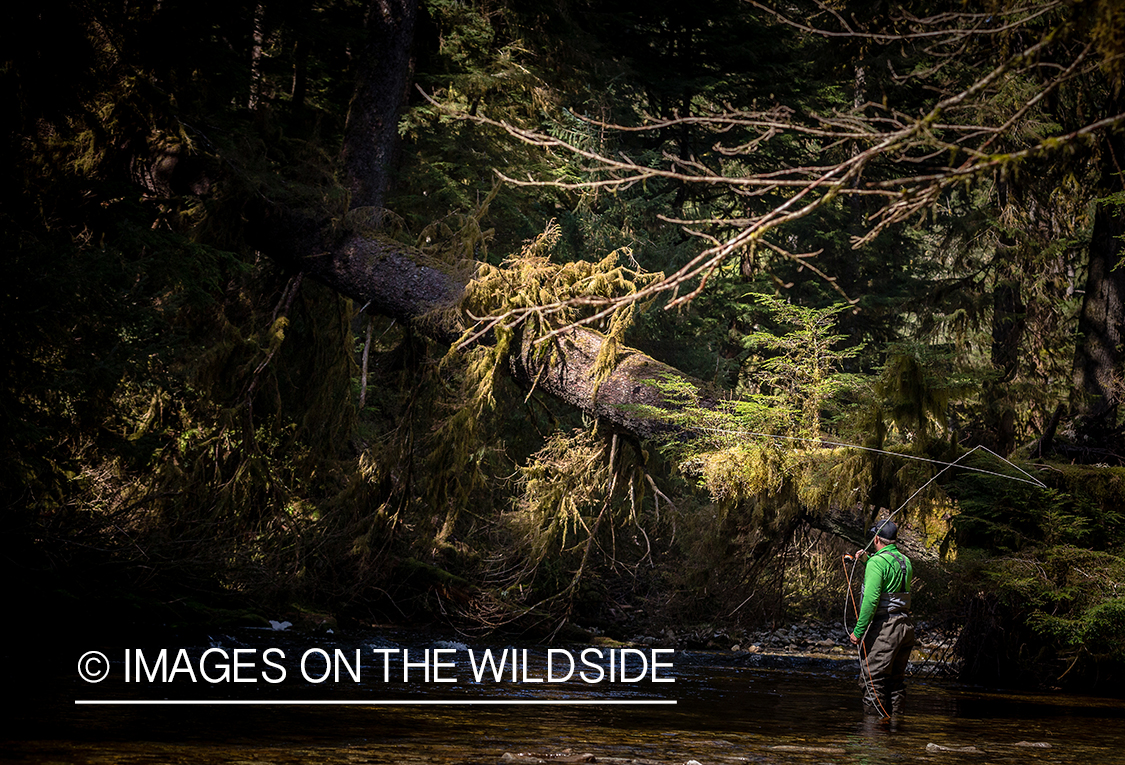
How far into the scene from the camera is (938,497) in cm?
1016

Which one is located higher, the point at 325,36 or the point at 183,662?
the point at 325,36

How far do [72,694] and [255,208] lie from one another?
23.4 feet

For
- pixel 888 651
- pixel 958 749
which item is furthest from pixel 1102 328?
pixel 958 749

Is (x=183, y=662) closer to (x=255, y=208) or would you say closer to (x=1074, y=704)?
(x=255, y=208)

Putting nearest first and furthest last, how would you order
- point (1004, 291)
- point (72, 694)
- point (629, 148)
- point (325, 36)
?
1. point (72, 694)
2. point (325, 36)
3. point (1004, 291)
4. point (629, 148)

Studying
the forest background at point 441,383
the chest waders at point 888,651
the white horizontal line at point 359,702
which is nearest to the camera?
the white horizontal line at point 359,702

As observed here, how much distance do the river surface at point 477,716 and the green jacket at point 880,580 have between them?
84cm

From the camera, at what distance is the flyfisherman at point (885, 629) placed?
24.5 ft

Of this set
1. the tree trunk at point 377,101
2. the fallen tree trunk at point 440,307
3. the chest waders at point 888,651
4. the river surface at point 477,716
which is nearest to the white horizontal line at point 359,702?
the river surface at point 477,716

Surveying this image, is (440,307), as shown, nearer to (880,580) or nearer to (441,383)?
(441,383)

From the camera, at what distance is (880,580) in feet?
25.1

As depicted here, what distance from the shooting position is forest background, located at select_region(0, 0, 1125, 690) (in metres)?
8.66

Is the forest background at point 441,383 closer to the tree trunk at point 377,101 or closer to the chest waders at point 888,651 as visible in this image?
the tree trunk at point 377,101

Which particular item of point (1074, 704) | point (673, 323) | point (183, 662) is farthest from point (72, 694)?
point (673, 323)
